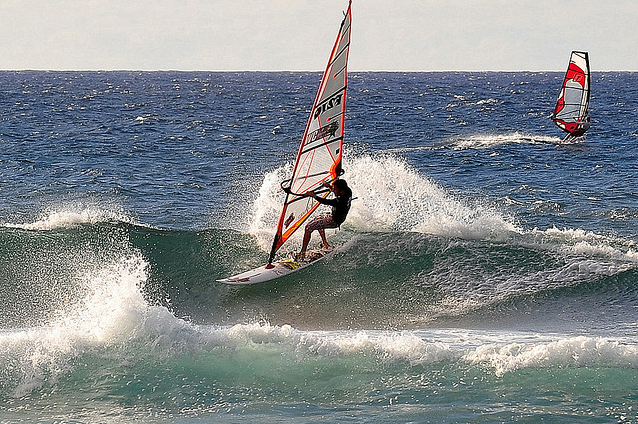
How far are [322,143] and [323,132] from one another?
163 millimetres

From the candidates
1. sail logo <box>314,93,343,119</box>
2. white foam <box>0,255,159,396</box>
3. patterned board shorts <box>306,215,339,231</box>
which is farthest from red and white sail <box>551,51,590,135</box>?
white foam <box>0,255,159,396</box>

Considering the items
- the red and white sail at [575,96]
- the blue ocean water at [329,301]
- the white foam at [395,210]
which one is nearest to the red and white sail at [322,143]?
the blue ocean water at [329,301]

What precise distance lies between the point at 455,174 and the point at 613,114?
81.5ft

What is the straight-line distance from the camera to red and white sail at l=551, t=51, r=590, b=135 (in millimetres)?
29750

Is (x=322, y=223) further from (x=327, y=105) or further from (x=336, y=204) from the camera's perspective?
(x=327, y=105)

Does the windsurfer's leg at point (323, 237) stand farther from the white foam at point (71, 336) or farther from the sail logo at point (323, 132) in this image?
the white foam at point (71, 336)

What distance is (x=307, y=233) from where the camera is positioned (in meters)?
11.5

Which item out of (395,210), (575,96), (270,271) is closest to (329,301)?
(270,271)

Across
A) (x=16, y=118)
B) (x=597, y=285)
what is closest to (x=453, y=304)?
(x=597, y=285)

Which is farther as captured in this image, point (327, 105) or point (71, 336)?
point (327, 105)

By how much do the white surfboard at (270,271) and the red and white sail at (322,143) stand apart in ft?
0.58

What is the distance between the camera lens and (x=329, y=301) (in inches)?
431

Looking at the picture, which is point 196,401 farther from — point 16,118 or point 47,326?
point 16,118

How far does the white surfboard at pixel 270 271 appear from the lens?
1110 centimetres
